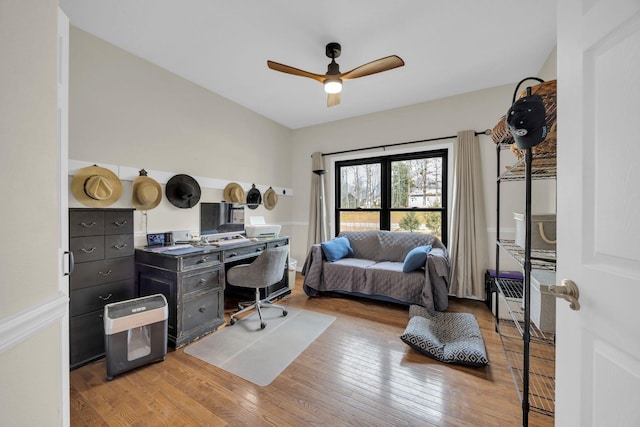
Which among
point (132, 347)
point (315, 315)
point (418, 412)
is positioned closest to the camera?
point (418, 412)

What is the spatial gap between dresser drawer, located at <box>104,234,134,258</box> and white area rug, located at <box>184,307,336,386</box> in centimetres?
102

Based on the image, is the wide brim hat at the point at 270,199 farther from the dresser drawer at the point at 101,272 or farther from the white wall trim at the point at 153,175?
the dresser drawer at the point at 101,272

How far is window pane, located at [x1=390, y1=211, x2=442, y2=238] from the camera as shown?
374 centimetres

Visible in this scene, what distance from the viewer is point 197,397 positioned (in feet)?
5.30

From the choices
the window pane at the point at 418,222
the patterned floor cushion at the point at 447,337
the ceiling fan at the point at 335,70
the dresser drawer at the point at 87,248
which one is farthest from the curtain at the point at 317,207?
the dresser drawer at the point at 87,248

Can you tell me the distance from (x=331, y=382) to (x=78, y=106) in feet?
9.93

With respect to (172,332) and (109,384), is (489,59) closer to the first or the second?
(172,332)

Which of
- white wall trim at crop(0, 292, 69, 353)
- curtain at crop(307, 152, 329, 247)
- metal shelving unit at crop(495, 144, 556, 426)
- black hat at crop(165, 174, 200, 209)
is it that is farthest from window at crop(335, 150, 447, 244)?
white wall trim at crop(0, 292, 69, 353)

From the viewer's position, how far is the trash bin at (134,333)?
69.7 inches

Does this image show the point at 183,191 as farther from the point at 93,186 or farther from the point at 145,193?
the point at 93,186

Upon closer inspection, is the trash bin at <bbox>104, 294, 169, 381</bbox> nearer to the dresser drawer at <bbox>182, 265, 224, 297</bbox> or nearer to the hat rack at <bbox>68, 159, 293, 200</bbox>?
the dresser drawer at <bbox>182, 265, 224, 297</bbox>

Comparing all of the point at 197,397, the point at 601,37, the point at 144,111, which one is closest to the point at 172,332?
the point at 197,397

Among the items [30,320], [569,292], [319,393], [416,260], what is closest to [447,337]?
[416,260]

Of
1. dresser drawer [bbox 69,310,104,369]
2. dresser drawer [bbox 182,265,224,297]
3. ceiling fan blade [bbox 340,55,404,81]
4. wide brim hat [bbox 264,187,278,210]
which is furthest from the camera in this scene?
wide brim hat [bbox 264,187,278,210]
